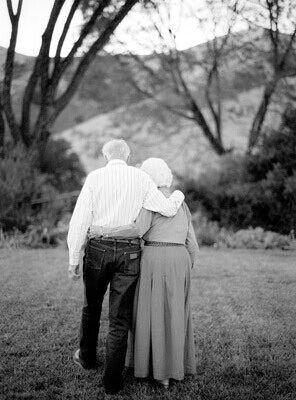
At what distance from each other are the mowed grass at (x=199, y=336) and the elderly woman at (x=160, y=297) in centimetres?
20

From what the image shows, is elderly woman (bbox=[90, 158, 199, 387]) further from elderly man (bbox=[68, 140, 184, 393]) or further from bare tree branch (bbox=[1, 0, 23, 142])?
bare tree branch (bbox=[1, 0, 23, 142])

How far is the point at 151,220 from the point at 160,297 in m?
0.60

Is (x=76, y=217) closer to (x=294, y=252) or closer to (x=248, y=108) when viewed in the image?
(x=294, y=252)

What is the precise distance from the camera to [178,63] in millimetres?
15938

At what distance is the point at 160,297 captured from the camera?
3.65 meters

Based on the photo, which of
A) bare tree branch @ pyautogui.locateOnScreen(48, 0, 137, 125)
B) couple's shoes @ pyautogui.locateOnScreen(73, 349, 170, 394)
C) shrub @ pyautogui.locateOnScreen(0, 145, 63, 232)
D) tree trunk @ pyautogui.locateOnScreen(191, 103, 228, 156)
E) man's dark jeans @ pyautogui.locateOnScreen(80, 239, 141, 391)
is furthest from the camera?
tree trunk @ pyautogui.locateOnScreen(191, 103, 228, 156)

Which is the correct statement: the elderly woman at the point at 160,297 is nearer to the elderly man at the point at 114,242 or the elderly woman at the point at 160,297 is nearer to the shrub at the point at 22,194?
the elderly man at the point at 114,242

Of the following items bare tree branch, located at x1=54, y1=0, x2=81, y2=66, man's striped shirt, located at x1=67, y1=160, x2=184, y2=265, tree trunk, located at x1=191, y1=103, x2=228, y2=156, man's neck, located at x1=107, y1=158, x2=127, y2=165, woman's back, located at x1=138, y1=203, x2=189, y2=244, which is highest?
bare tree branch, located at x1=54, y1=0, x2=81, y2=66

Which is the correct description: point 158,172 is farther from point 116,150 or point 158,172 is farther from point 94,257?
point 94,257

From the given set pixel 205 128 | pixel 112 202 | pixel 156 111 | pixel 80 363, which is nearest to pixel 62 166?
pixel 156 111

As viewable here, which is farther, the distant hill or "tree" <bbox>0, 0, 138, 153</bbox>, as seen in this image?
the distant hill

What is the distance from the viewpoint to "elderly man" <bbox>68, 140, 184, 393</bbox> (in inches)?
140

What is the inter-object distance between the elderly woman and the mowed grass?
0.20 metres

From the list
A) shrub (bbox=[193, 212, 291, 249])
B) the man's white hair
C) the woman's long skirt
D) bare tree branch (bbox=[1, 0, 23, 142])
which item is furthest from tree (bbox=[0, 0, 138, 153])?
the woman's long skirt
